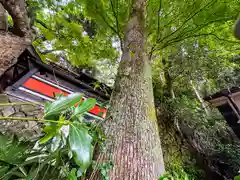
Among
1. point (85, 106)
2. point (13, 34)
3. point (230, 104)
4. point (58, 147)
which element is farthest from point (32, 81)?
point (230, 104)

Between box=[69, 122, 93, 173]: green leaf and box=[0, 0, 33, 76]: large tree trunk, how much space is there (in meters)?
0.89

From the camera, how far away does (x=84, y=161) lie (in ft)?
1.55

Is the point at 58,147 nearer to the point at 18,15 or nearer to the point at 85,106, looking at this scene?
the point at 85,106

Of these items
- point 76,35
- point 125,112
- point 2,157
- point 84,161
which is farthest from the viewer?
point 76,35

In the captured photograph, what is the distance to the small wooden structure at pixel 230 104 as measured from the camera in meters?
2.64

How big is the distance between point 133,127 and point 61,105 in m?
0.74

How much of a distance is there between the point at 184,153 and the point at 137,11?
9.63 ft

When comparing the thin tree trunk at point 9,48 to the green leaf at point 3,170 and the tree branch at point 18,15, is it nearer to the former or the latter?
the tree branch at point 18,15

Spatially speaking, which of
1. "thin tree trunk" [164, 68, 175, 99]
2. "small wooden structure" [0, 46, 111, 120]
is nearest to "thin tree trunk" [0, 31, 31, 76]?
"small wooden structure" [0, 46, 111, 120]

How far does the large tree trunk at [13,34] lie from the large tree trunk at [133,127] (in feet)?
2.83

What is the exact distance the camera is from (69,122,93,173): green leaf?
1.54ft

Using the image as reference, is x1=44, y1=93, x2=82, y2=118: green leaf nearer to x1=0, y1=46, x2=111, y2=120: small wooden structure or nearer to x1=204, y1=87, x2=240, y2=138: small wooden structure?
x1=0, y1=46, x2=111, y2=120: small wooden structure

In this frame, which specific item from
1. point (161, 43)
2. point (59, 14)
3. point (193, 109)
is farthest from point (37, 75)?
point (193, 109)

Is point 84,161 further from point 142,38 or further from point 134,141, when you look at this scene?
point 142,38
